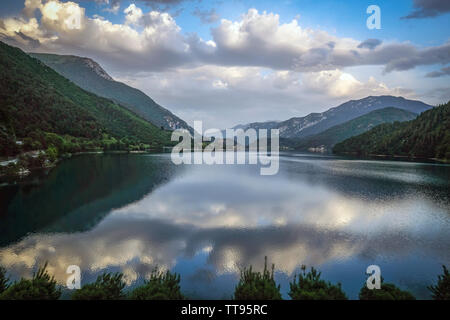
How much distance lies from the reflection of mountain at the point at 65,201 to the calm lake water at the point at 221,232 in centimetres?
14

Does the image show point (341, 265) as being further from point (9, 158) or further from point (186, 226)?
point (9, 158)

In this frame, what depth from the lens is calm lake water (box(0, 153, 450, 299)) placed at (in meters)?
18.9

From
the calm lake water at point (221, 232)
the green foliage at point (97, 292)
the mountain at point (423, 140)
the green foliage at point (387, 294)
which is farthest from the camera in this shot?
the mountain at point (423, 140)

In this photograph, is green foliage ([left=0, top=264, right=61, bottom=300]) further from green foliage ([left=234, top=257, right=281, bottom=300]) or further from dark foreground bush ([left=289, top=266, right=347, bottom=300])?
dark foreground bush ([left=289, top=266, right=347, bottom=300])

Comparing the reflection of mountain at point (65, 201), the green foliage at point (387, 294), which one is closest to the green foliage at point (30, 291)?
the green foliage at point (387, 294)

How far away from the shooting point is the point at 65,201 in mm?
38406

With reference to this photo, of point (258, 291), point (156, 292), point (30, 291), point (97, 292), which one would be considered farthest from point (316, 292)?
Answer: point (30, 291)

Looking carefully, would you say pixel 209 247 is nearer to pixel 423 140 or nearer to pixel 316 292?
pixel 316 292

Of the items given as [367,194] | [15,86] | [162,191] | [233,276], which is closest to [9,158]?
[162,191]

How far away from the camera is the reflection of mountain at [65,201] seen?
27781mm

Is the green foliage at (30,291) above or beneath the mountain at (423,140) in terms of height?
beneath

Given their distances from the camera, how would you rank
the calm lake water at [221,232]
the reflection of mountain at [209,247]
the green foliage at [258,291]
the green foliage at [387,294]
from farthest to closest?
the reflection of mountain at [209,247] → the calm lake water at [221,232] → the green foliage at [258,291] → the green foliage at [387,294]

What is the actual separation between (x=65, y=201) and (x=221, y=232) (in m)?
26.9

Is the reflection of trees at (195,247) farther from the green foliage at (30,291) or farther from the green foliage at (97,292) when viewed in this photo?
the green foliage at (30,291)
